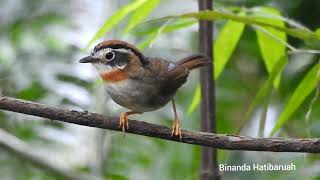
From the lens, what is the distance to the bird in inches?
88.7

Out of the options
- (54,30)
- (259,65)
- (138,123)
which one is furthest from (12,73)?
(138,123)

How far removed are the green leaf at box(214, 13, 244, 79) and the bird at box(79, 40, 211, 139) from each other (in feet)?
0.59

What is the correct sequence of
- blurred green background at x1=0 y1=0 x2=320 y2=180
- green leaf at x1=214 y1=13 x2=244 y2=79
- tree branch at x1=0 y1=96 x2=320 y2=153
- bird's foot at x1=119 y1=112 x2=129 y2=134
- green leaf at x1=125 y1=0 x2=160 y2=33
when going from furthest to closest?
blurred green background at x1=0 y1=0 x2=320 y2=180
green leaf at x1=214 y1=13 x2=244 y2=79
green leaf at x1=125 y1=0 x2=160 y2=33
bird's foot at x1=119 y1=112 x2=129 y2=134
tree branch at x1=0 y1=96 x2=320 y2=153

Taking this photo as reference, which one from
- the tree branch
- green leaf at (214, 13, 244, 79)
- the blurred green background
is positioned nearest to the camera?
the tree branch

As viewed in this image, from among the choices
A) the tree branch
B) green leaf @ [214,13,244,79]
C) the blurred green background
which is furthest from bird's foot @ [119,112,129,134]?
the blurred green background

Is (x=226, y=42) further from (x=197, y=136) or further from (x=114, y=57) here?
(x=197, y=136)

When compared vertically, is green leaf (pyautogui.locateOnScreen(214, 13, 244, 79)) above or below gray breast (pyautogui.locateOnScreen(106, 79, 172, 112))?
above

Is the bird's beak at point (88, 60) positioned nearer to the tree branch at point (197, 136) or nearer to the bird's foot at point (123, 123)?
the bird's foot at point (123, 123)

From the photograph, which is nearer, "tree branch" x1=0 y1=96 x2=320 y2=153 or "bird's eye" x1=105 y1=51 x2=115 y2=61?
"tree branch" x1=0 y1=96 x2=320 y2=153

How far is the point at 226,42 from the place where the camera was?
96.8 inches

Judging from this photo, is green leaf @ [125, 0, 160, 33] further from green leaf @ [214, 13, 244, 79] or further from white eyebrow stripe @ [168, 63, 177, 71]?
green leaf @ [214, 13, 244, 79]

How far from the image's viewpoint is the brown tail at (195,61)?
2.27 m

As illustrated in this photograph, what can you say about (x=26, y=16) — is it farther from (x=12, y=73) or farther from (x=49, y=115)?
(x=49, y=115)

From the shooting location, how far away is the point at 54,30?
12.4 ft
